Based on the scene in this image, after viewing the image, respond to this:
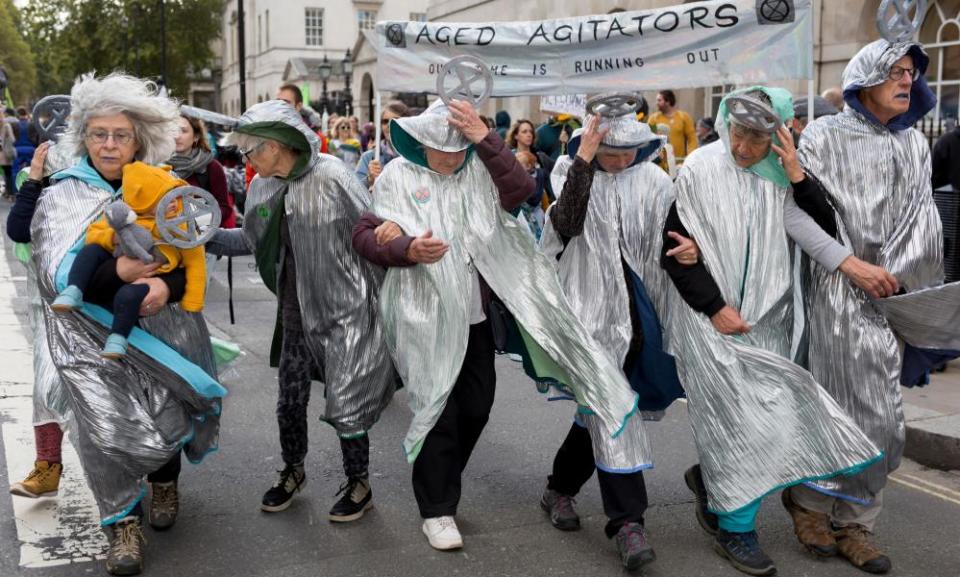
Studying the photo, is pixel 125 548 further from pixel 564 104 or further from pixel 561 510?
pixel 564 104

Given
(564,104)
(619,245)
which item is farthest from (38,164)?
(564,104)

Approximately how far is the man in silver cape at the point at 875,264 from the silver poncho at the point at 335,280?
67.7 inches

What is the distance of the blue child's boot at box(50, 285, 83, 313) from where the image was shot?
3713 millimetres

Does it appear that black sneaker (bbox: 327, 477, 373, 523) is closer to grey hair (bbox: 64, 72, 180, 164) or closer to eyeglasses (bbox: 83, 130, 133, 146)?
grey hair (bbox: 64, 72, 180, 164)

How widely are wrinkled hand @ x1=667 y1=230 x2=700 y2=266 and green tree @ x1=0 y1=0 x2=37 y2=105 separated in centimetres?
6535

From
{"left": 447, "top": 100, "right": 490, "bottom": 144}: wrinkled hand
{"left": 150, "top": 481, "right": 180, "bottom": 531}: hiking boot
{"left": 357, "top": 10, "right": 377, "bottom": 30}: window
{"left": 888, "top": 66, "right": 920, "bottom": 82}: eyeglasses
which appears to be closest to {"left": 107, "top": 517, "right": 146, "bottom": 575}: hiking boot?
{"left": 150, "top": 481, "right": 180, "bottom": 531}: hiking boot

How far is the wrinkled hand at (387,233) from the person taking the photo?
3.96 metres

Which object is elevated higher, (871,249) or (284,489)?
(871,249)

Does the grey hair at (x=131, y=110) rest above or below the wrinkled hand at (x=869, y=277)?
above

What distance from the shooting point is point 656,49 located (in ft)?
17.7

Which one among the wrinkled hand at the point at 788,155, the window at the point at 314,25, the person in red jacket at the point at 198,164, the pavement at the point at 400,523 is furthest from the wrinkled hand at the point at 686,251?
the window at the point at 314,25

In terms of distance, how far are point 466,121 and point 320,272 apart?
2.88 ft

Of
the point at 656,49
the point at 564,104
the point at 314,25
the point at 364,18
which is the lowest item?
the point at 564,104

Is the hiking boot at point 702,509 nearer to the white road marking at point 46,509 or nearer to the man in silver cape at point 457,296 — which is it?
the man in silver cape at point 457,296
